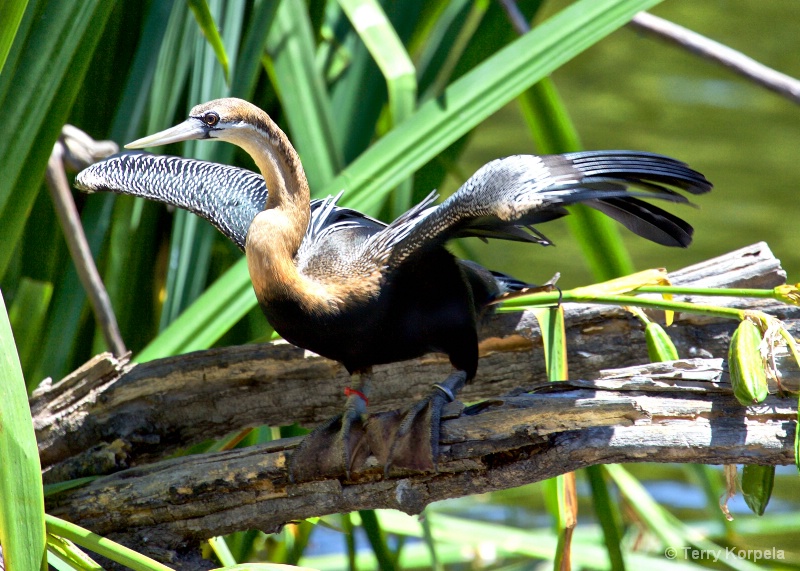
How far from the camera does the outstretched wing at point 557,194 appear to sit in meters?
1.16

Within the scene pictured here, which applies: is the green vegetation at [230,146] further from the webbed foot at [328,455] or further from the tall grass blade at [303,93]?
the webbed foot at [328,455]

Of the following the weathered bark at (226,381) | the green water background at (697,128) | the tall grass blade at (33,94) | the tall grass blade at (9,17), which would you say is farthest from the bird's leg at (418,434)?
the green water background at (697,128)

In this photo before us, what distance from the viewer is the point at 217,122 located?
132 cm

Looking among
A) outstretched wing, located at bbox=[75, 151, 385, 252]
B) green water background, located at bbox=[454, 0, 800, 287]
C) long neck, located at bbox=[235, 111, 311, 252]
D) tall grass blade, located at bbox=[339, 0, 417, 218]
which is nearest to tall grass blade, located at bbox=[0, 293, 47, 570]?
long neck, located at bbox=[235, 111, 311, 252]

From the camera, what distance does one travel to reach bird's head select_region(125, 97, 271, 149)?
1312 millimetres

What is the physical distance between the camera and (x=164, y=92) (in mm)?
1729

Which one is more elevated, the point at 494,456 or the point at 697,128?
the point at 697,128

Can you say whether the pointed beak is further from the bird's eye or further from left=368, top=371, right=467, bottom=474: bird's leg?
left=368, top=371, right=467, bottom=474: bird's leg

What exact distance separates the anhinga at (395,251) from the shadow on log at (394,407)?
0.18 ft

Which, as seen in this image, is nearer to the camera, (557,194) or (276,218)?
(557,194)

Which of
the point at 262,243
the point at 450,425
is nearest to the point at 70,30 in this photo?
the point at 262,243

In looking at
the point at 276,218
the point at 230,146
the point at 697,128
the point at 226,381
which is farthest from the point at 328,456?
the point at 697,128

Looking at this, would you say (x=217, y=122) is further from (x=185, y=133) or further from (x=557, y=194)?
(x=557, y=194)

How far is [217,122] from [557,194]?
0.51 metres
